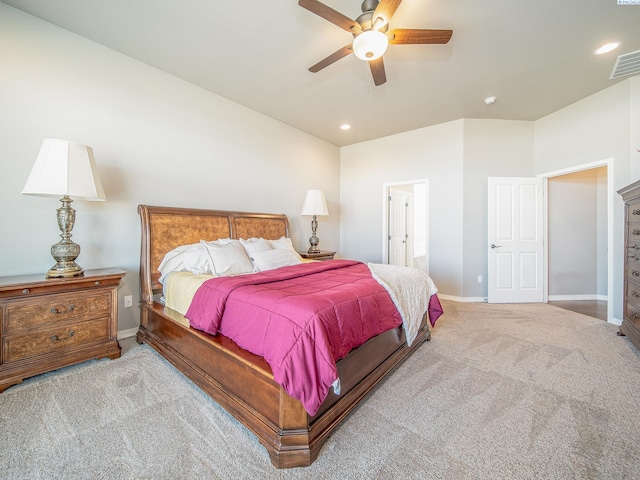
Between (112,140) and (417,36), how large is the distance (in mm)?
2956

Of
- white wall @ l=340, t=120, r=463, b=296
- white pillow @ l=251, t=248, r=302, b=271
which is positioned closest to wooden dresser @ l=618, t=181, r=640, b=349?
white wall @ l=340, t=120, r=463, b=296

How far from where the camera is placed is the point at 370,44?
6.37 ft

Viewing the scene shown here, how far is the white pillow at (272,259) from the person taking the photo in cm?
288

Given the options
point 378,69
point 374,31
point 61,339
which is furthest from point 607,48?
point 61,339

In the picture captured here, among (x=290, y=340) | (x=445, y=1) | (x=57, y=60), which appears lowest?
(x=290, y=340)

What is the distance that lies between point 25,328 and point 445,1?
397cm

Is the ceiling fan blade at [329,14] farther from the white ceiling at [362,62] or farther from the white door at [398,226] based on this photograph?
the white door at [398,226]

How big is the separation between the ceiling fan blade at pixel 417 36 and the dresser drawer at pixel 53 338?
3266mm

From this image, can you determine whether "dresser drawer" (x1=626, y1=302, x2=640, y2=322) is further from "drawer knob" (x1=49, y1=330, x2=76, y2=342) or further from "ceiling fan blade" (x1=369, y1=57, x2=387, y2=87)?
"drawer knob" (x1=49, y1=330, x2=76, y2=342)

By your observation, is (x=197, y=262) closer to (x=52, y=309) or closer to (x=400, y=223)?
(x=52, y=309)

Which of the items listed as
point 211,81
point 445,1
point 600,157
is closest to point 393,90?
point 445,1

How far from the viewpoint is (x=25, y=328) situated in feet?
6.29

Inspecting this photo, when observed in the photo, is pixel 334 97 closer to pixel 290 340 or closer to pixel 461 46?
pixel 461 46

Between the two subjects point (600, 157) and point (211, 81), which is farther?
→ point (600, 157)
